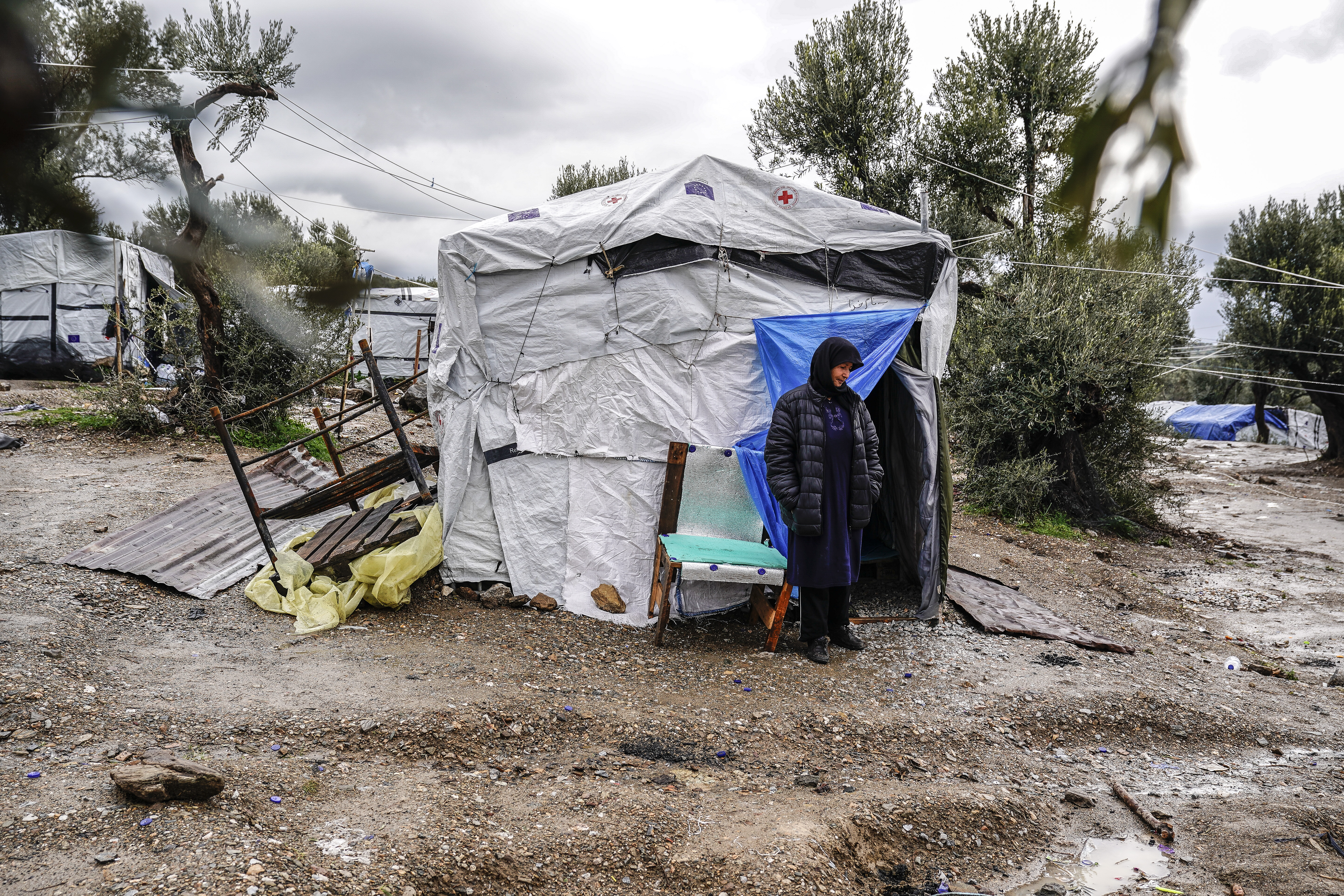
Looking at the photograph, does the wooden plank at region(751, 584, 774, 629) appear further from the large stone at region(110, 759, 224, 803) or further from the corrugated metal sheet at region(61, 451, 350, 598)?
the corrugated metal sheet at region(61, 451, 350, 598)

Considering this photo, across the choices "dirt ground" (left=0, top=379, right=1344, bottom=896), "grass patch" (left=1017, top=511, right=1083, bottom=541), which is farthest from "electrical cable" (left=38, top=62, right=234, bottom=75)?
"grass patch" (left=1017, top=511, right=1083, bottom=541)

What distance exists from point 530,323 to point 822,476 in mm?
2525

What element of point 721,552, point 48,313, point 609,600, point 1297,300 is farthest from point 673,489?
point 1297,300

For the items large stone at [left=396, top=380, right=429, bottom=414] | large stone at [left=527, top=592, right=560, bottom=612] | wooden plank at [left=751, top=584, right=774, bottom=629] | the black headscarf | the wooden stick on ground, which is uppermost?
the black headscarf

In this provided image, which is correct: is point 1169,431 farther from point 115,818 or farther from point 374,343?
point 374,343

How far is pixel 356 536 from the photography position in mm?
5824

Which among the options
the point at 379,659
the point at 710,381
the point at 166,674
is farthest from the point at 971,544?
the point at 166,674

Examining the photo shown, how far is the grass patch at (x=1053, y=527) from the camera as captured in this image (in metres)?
10.1

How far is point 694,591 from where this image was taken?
5.61 metres

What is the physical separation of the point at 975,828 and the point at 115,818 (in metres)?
3.31

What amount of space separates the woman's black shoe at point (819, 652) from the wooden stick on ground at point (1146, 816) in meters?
1.71

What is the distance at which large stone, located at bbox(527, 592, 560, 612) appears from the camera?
580cm

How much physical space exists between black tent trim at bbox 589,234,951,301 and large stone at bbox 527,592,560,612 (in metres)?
2.41

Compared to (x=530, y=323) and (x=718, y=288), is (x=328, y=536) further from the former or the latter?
(x=718, y=288)
